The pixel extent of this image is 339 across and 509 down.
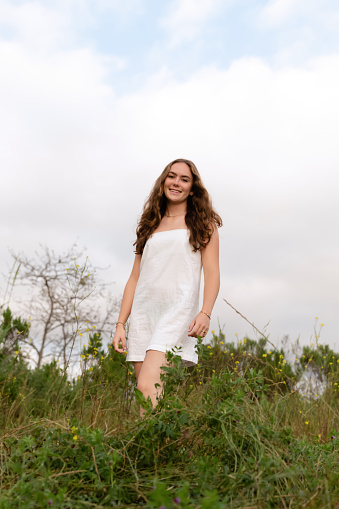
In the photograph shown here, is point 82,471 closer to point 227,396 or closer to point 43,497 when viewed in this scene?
point 43,497

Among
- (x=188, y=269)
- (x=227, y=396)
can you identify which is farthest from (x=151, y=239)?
(x=227, y=396)

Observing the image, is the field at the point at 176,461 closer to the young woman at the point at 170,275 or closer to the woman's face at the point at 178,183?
the young woman at the point at 170,275

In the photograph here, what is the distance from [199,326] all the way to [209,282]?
1.19ft

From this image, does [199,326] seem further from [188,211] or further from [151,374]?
[188,211]

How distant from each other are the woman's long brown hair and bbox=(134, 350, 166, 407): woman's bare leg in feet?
3.02

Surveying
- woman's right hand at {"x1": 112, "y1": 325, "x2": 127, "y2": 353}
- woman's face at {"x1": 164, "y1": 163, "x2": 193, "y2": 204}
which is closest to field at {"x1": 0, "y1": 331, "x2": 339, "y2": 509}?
woman's right hand at {"x1": 112, "y1": 325, "x2": 127, "y2": 353}

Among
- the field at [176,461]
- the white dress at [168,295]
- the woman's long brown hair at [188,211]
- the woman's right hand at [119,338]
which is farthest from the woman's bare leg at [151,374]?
the woman's long brown hair at [188,211]

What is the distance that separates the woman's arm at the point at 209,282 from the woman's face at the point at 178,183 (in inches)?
14.5

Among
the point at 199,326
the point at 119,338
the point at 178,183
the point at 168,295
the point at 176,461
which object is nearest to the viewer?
the point at 176,461

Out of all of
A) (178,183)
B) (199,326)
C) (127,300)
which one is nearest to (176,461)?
(199,326)

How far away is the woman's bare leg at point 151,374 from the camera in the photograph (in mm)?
3127

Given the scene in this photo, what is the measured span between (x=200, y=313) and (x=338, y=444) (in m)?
1.11

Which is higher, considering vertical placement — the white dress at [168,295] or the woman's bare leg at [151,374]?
the white dress at [168,295]

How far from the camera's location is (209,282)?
3549 millimetres
